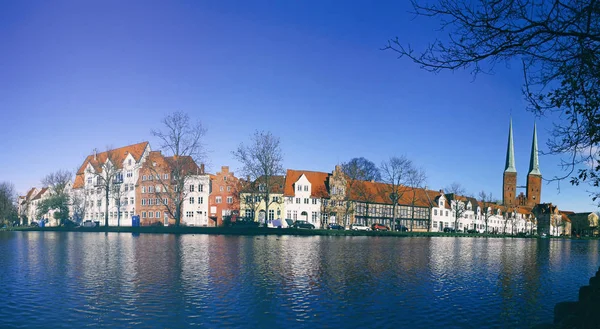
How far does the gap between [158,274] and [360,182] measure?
3022 inches

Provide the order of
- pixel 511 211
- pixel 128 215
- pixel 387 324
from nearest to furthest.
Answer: pixel 387 324, pixel 128 215, pixel 511 211

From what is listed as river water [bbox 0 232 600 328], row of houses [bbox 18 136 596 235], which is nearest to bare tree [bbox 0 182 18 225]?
row of houses [bbox 18 136 596 235]

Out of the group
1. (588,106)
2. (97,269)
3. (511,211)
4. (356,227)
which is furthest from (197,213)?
(511,211)

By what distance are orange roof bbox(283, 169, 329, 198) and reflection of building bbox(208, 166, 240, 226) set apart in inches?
448

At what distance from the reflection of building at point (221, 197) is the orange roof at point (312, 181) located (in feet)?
37.3

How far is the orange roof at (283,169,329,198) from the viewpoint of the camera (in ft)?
323

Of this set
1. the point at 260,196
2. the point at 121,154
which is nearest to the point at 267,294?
the point at 260,196

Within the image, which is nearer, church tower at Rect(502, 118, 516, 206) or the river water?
the river water

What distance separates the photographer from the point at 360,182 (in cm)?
9544

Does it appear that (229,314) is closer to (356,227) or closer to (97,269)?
(97,269)

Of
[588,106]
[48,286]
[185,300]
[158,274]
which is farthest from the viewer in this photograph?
[158,274]

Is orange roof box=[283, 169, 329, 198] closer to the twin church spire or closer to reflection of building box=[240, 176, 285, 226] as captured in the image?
reflection of building box=[240, 176, 285, 226]

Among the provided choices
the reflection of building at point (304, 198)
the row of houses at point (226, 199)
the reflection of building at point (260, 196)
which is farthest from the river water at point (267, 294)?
the reflection of building at point (304, 198)

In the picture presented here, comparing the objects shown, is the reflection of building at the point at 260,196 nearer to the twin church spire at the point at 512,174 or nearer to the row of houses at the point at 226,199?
the row of houses at the point at 226,199
